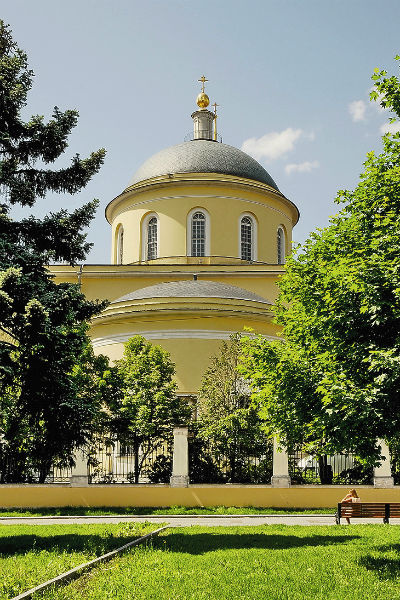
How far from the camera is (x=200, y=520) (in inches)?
635

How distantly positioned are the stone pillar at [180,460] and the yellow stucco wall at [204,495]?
0.67 ft

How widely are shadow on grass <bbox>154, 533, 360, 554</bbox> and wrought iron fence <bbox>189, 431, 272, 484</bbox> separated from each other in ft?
21.1

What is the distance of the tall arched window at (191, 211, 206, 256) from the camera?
33469 millimetres

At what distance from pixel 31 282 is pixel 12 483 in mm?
8415

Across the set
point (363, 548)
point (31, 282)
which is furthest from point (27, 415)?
point (363, 548)

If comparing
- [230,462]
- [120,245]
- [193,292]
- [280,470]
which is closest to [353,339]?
[280,470]

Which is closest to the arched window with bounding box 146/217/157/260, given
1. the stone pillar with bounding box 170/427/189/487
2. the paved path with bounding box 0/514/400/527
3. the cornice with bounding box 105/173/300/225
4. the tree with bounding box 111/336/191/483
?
the cornice with bounding box 105/173/300/225

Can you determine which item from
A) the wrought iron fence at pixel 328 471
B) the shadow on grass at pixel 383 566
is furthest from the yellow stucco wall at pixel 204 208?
the shadow on grass at pixel 383 566

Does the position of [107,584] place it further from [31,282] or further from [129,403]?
[129,403]

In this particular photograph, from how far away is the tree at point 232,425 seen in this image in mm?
18922

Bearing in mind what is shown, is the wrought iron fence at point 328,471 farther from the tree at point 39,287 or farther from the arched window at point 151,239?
the arched window at point 151,239

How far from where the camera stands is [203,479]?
1883cm

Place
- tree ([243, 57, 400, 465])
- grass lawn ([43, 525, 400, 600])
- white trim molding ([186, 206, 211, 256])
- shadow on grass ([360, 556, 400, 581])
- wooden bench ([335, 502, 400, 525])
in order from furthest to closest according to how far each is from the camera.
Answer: white trim molding ([186, 206, 211, 256]) < wooden bench ([335, 502, 400, 525]) < tree ([243, 57, 400, 465]) < shadow on grass ([360, 556, 400, 581]) < grass lawn ([43, 525, 400, 600])

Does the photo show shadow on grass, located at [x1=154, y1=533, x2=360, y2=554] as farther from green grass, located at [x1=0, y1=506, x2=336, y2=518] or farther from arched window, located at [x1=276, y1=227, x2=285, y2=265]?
arched window, located at [x1=276, y1=227, x2=285, y2=265]
